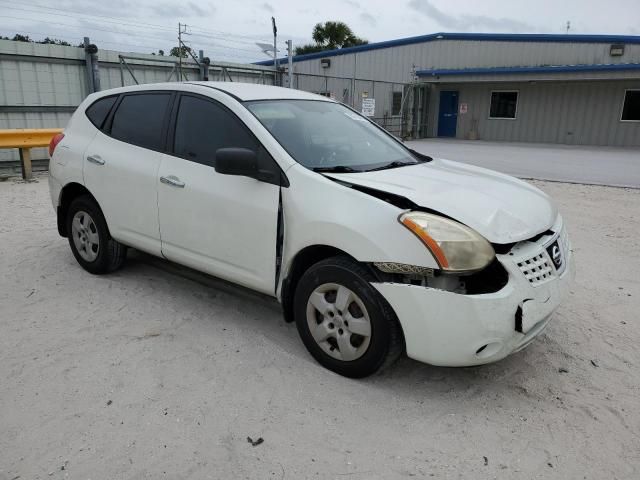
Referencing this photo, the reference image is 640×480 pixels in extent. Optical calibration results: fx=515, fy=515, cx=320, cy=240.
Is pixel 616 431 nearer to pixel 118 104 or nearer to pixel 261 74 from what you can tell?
pixel 118 104

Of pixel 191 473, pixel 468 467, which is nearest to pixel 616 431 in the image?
pixel 468 467

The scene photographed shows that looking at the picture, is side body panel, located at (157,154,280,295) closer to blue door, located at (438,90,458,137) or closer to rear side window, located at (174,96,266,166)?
rear side window, located at (174,96,266,166)

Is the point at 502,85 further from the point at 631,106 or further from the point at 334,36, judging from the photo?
the point at 334,36

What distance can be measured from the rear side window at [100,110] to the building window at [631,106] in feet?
75.3

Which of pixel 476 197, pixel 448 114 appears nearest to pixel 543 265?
pixel 476 197

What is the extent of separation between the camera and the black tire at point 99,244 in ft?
15.1

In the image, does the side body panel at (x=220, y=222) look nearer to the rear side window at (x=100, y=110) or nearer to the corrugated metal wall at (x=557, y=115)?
the rear side window at (x=100, y=110)

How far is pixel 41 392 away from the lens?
299 centimetres

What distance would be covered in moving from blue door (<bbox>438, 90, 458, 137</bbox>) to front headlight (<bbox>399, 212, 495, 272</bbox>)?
970 inches

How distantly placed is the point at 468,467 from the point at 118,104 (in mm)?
3980

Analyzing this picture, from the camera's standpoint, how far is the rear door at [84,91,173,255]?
13.4 ft

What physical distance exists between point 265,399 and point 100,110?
3200 millimetres

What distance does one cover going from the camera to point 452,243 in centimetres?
266

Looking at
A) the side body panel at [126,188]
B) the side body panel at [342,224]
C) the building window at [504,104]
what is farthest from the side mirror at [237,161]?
the building window at [504,104]
